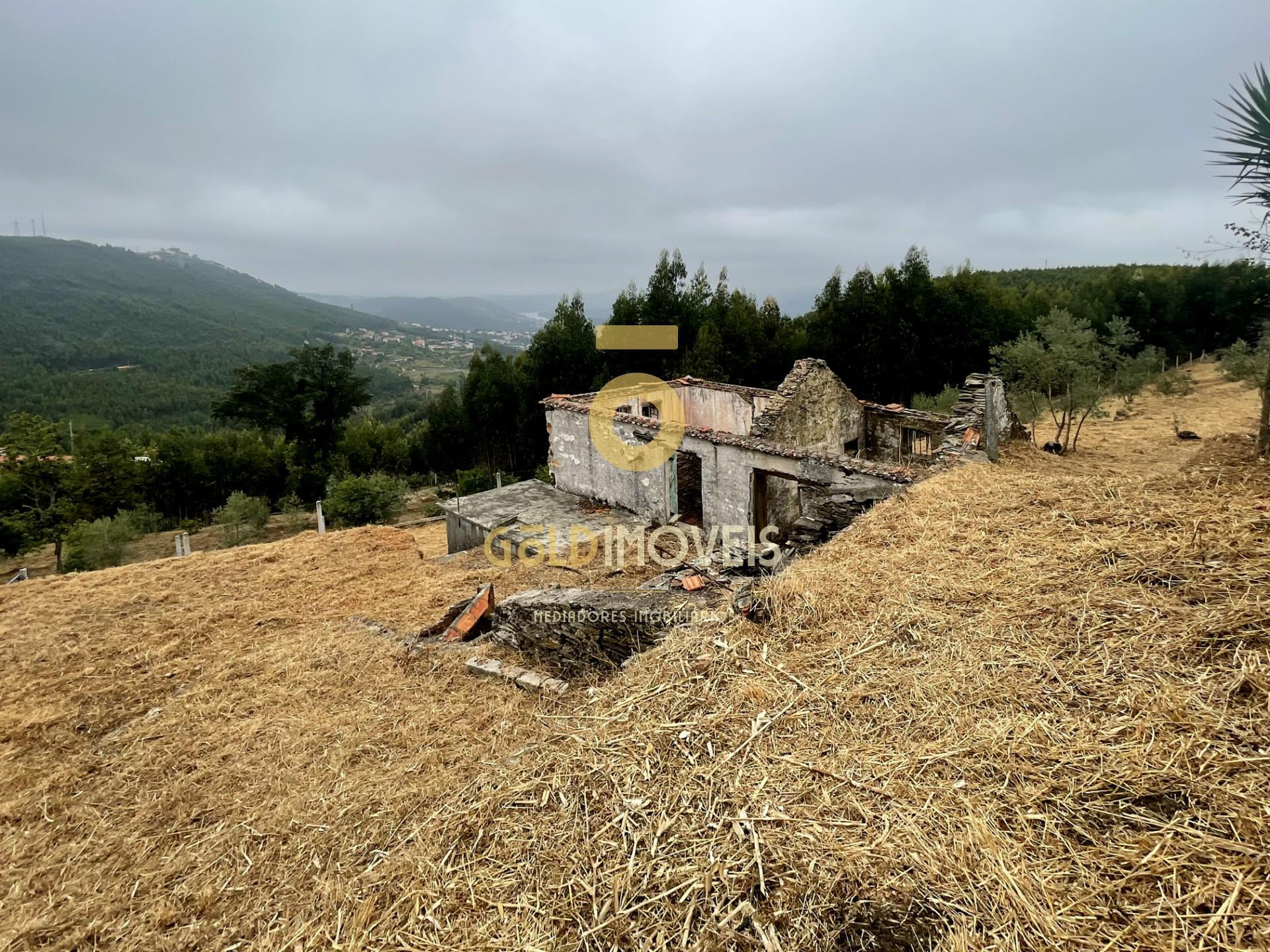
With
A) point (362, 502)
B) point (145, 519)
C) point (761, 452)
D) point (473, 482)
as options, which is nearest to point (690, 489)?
point (761, 452)

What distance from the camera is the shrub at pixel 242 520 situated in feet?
75.0

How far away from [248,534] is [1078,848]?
26.5 m

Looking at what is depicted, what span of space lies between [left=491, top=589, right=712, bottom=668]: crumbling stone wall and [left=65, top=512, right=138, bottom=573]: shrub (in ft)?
67.8

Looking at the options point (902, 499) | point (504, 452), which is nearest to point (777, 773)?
point (902, 499)

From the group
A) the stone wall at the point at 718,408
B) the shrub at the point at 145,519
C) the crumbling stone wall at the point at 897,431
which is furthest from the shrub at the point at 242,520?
the crumbling stone wall at the point at 897,431

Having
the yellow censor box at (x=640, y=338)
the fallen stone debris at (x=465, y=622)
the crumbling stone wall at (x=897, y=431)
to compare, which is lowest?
the fallen stone debris at (x=465, y=622)

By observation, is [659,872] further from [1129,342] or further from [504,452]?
[504,452]

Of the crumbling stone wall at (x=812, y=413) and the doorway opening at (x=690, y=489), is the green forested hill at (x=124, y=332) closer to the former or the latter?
the doorway opening at (x=690, y=489)

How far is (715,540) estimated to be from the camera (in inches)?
464

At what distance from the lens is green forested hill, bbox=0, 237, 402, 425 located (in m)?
57.2

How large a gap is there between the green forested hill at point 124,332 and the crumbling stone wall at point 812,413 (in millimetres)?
59139

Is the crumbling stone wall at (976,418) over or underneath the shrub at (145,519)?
over

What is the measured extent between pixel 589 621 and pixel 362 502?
61.5 ft

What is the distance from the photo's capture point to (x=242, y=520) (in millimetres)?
23094
